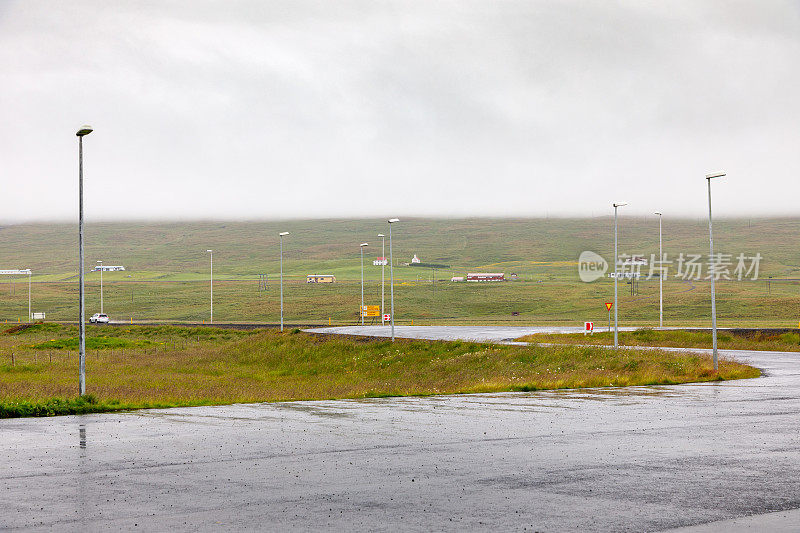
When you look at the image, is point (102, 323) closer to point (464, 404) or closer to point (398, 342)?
point (398, 342)

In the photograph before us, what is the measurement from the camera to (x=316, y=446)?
15992 mm

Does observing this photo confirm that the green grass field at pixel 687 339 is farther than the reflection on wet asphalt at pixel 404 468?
Yes

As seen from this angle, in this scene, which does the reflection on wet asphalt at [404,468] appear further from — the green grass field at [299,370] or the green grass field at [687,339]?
the green grass field at [687,339]

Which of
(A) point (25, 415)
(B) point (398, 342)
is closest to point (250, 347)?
(B) point (398, 342)

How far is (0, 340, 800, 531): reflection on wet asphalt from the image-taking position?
33.8 ft

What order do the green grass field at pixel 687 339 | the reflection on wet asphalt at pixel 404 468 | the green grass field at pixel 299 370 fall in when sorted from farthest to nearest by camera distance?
the green grass field at pixel 687 339
the green grass field at pixel 299 370
the reflection on wet asphalt at pixel 404 468

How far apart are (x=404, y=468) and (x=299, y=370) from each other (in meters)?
39.4

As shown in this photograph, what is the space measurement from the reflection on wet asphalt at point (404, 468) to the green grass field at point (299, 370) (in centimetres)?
700

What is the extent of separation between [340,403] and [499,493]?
1454 cm

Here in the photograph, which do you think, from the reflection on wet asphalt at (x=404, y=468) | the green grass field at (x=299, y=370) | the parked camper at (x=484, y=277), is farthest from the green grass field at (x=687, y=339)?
the parked camper at (x=484, y=277)

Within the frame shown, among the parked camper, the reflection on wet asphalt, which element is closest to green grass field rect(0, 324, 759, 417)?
the reflection on wet asphalt

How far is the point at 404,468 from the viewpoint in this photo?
13.5 meters

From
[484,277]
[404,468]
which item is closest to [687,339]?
[404,468]

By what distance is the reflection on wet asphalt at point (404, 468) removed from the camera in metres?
10.3
